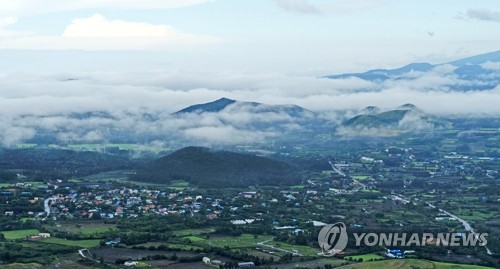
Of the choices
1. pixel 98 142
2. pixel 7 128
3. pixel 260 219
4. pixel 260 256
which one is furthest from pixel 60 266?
pixel 7 128

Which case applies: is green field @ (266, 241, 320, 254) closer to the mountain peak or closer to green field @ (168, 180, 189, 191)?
green field @ (168, 180, 189, 191)

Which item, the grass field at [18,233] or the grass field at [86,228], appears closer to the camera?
the grass field at [18,233]

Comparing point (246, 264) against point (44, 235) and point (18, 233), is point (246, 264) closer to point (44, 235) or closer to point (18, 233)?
point (44, 235)

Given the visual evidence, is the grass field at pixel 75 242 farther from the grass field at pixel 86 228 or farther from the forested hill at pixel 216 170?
the forested hill at pixel 216 170

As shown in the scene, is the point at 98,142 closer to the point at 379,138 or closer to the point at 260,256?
the point at 379,138

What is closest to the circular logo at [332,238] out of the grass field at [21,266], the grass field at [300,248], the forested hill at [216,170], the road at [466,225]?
the grass field at [300,248]

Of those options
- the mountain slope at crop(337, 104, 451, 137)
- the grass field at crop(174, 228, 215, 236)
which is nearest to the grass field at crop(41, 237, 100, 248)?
the grass field at crop(174, 228, 215, 236)
